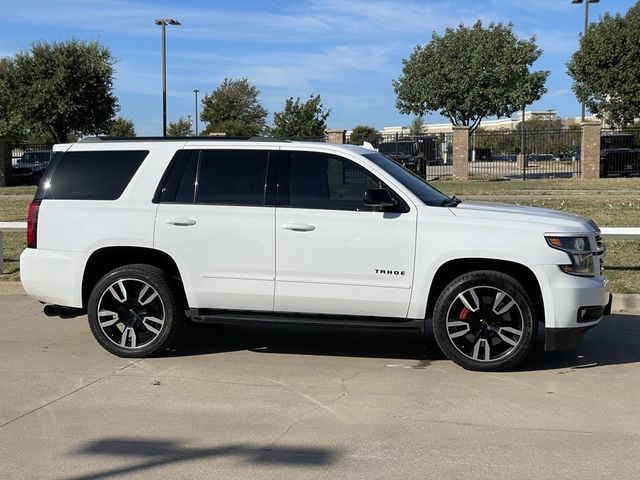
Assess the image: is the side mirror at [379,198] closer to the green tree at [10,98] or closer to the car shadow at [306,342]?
the car shadow at [306,342]

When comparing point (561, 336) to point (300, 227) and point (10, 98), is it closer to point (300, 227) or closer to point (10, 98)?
point (300, 227)

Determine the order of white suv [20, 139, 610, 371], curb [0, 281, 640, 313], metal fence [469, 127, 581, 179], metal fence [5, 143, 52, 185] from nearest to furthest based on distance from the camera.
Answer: white suv [20, 139, 610, 371] < curb [0, 281, 640, 313] < metal fence [469, 127, 581, 179] < metal fence [5, 143, 52, 185]

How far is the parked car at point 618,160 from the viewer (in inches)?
1189

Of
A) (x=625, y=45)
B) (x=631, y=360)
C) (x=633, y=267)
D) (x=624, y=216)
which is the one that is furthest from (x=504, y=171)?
(x=631, y=360)

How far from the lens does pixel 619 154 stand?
99.1ft

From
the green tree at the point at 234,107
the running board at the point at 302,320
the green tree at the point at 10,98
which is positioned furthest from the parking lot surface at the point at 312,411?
the green tree at the point at 234,107

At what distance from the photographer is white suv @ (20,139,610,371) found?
→ 5797 mm

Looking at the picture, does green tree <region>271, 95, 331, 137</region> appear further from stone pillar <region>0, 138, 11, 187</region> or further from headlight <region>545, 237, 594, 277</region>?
headlight <region>545, 237, 594, 277</region>

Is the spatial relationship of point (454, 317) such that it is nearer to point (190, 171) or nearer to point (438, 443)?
point (438, 443)

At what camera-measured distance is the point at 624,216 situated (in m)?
14.7

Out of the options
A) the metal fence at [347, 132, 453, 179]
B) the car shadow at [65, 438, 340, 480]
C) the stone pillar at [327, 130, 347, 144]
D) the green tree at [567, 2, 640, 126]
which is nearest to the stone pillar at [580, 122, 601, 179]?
the green tree at [567, 2, 640, 126]

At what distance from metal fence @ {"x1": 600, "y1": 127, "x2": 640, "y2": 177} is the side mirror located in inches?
1075

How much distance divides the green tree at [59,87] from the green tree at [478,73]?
18.4 metres

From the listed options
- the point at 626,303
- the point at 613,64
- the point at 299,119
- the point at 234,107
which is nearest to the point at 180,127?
the point at 234,107
